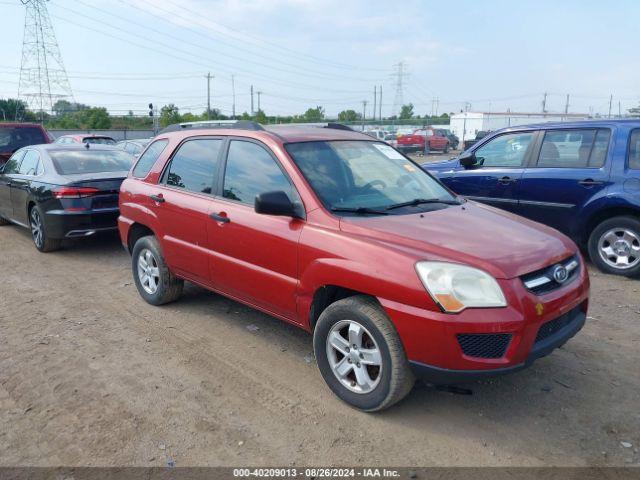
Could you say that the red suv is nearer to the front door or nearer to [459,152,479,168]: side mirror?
the front door

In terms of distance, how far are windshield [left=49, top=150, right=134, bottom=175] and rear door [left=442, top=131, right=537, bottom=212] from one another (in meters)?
5.11

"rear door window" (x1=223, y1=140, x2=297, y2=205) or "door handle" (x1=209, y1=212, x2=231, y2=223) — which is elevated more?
"rear door window" (x1=223, y1=140, x2=297, y2=205)

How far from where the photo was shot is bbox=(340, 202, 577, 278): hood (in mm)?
3025

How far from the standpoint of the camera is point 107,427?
10.6 ft

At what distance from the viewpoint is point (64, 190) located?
7148 mm

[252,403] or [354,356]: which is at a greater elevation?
[354,356]

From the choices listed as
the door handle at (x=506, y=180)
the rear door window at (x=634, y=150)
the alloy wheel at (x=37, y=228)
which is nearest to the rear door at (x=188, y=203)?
the alloy wheel at (x=37, y=228)

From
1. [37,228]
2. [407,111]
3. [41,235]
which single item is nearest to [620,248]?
[41,235]

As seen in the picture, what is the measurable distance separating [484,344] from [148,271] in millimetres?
3618

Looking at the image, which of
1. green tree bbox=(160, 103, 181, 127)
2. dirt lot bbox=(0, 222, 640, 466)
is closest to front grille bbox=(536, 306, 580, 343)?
dirt lot bbox=(0, 222, 640, 466)

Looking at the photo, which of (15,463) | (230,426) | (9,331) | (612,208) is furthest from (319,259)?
(612,208)

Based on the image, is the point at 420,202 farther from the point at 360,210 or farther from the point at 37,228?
the point at 37,228

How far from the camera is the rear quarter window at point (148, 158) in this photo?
530 cm

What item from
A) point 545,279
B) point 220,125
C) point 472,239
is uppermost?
point 220,125
